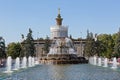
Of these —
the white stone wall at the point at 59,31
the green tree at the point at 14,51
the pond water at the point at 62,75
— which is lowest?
the pond water at the point at 62,75

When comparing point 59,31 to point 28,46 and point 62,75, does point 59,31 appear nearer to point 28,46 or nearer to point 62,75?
point 28,46

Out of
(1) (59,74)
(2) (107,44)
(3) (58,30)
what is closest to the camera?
(1) (59,74)

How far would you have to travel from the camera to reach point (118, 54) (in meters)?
98.2

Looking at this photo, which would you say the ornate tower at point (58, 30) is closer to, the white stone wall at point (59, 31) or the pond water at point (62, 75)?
the white stone wall at point (59, 31)

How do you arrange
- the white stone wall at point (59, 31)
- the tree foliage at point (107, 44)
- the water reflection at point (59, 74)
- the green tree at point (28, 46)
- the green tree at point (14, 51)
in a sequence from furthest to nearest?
the white stone wall at point (59, 31), the green tree at point (14, 51), the tree foliage at point (107, 44), the green tree at point (28, 46), the water reflection at point (59, 74)

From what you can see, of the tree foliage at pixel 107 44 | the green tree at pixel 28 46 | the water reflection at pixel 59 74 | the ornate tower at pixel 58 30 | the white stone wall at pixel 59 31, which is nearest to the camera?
the water reflection at pixel 59 74

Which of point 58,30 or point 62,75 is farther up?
point 58,30

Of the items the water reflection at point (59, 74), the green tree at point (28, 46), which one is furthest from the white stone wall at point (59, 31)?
the water reflection at point (59, 74)

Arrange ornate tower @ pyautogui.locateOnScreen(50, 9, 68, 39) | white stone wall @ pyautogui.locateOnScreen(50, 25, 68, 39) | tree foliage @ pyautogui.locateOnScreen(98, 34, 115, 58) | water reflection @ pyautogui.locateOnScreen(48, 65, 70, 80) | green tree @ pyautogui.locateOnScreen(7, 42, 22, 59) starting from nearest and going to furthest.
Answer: water reflection @ pyautogui.locateOnScreen(48, 65, 70, 80) → tree foliage @ pyautogui.locateOnScreen(98, 34, 115, 58) → green tree @ pyautogui.locateOnScreen(7, 42, 22, 59) → ornate tower @ pyautogui.locateOnScreen(50, 9, 68, 39) → white stone wall @ pyautogui.locateOnScreen(50, 25, 68, 39)

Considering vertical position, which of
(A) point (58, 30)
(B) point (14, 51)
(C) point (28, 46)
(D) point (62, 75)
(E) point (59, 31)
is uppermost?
(A) point (58, 30)

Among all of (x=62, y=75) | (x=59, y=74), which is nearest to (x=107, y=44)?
(x=59, y=74)

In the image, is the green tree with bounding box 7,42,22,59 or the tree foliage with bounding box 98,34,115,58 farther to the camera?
the green tree with bounding box 7,42,22,59

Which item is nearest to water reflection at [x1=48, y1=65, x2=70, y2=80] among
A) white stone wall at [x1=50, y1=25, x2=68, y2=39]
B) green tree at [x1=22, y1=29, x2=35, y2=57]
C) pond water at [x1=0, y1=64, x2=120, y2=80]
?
pond water at [x1=0, y1=64, x2=120, y2=80]

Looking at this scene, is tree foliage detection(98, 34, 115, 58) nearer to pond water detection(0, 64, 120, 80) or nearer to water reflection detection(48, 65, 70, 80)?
water reflection detection(48, 65, 70, 80)
